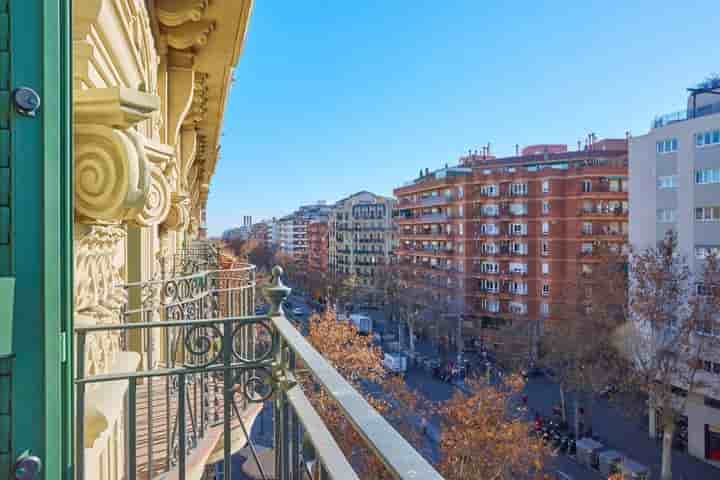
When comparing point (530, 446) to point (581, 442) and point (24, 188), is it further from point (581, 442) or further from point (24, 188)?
point (24, 188)

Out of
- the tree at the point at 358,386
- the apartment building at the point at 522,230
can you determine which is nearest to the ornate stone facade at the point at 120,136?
the tree at the point at 358,386

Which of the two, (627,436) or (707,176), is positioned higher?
(707,176)

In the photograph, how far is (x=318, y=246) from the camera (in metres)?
83.1

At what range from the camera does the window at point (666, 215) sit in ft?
76.0

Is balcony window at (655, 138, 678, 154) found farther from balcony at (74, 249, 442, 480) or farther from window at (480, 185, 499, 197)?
balcony at (74, 249, 442, 480)

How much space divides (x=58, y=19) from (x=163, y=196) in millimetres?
2854

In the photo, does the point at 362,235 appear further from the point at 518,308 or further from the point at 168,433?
the point at 168,433

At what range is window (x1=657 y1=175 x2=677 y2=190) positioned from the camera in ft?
76.2

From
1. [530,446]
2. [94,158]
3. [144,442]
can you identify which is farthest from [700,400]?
[94,158]

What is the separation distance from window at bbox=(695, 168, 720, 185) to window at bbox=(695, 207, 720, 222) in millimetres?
1096

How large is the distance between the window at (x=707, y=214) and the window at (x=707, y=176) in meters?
1.10

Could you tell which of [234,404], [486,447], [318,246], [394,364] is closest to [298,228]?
[318,246]

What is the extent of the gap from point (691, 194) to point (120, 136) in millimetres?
24833

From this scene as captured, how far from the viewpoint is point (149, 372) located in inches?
103
